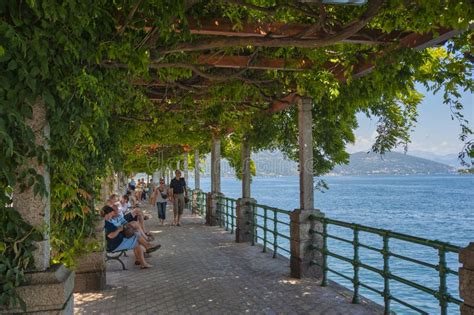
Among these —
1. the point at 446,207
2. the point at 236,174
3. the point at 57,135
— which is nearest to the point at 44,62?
the point at 57,135

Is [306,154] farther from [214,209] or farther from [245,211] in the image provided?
[214,209]

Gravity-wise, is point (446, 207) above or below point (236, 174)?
below

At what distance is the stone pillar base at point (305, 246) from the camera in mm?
7660

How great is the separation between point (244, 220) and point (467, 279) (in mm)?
8205

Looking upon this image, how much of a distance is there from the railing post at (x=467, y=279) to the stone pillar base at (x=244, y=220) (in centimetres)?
789

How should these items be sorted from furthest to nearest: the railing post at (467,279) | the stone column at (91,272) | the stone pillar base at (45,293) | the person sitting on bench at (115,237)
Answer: the person sitting on bench at (115,237), the stone column at (91,272), the railing post at (467,279), the stone pillar base at (45,293)

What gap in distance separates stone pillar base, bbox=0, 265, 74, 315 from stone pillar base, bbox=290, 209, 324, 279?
4915 mm

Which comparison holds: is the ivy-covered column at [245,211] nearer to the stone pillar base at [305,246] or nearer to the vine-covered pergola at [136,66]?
the vine-covered pergola at [136,66]

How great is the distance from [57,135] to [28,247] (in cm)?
81

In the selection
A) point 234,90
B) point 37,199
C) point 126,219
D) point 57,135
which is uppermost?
point 234,90

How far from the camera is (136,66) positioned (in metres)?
3.81

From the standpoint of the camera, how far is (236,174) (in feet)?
63.2

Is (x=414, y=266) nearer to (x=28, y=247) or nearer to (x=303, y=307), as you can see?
(x=303, y=307)

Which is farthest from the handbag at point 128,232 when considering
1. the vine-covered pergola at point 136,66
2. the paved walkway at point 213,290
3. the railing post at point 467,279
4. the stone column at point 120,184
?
the stone column at point 120,184
